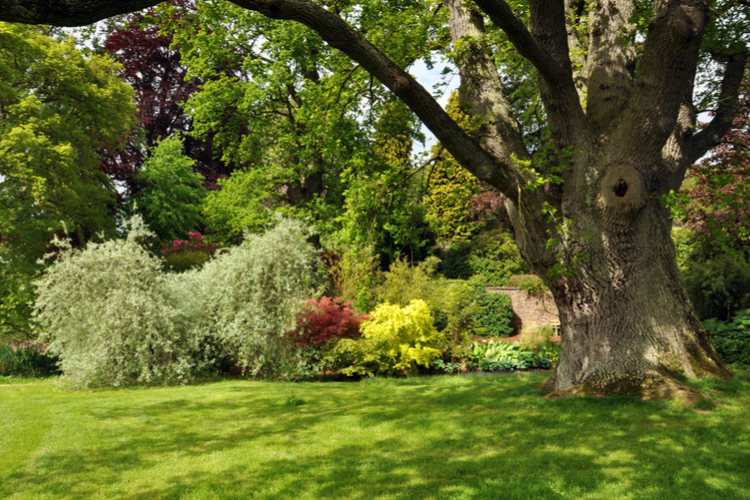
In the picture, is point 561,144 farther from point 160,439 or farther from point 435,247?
point 435,247

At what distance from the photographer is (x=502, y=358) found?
1338cm

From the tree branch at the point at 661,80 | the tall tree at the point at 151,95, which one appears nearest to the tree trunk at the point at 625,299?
the tree branch at the point at 661,80

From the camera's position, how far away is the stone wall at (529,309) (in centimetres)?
1770

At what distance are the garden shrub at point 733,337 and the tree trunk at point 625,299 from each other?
4.04 m

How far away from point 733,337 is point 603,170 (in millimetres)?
6496

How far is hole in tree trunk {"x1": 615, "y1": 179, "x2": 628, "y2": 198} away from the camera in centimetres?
668

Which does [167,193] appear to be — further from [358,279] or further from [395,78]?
[395,78]

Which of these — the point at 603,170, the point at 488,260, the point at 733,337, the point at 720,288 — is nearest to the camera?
the point at 603,170

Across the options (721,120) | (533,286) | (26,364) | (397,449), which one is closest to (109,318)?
(26,364)

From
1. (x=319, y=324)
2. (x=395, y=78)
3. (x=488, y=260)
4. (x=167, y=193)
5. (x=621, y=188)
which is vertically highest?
(x=167, y=193)

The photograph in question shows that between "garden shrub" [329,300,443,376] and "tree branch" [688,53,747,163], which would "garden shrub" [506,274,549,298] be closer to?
"garden shrub" [329,300,443,376]

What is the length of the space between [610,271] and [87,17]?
6.27 m

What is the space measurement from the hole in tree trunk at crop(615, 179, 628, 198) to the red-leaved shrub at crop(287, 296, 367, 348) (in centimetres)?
788

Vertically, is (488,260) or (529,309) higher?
(488,260)
